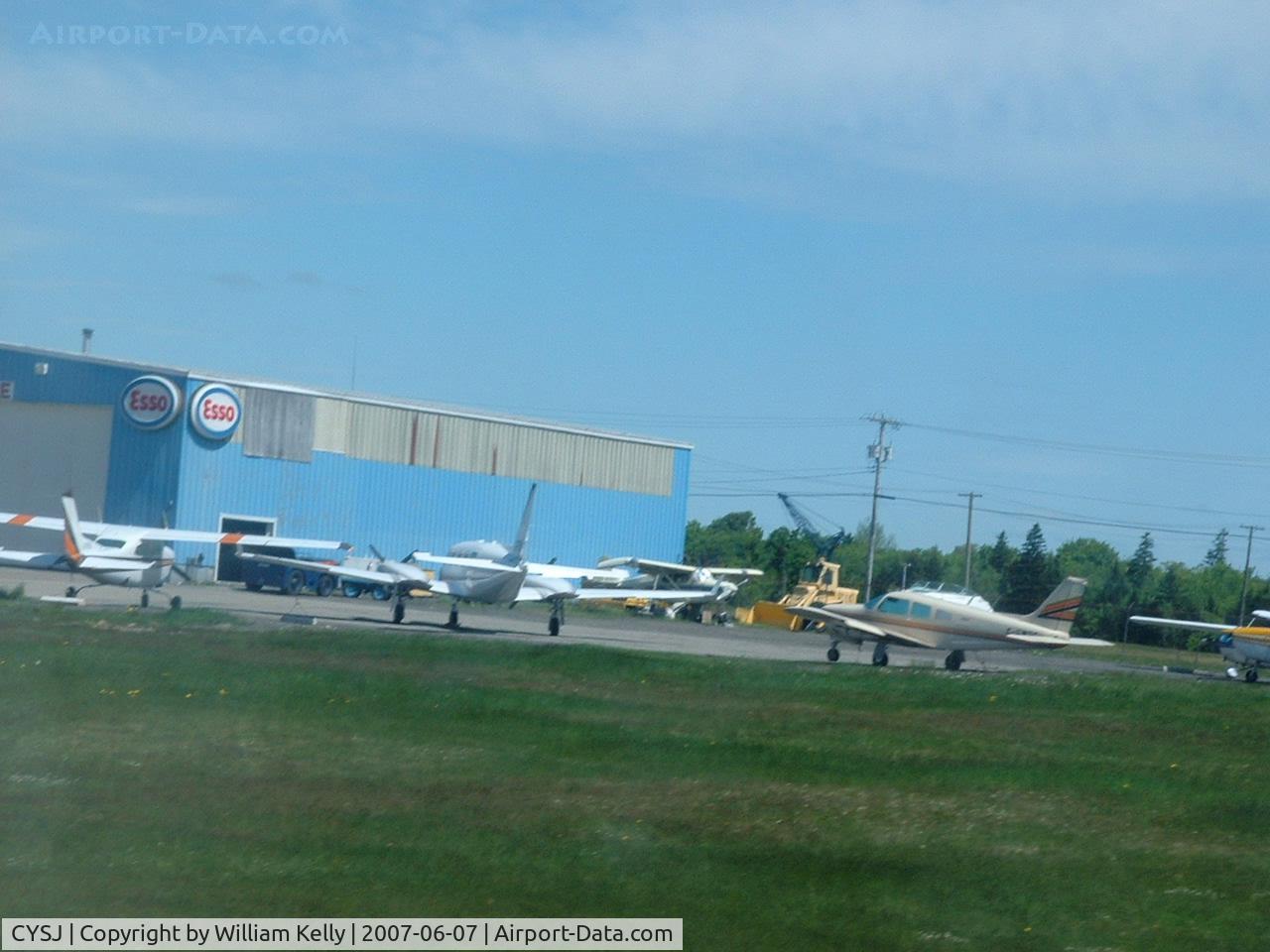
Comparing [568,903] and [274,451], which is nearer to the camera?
[568,903]

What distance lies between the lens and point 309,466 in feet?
160

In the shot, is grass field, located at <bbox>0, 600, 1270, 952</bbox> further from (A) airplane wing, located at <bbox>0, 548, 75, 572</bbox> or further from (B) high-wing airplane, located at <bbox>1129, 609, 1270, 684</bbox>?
(B) high-wing airplane, located at <bbox>1129, 609, 1270, 684</bbox>

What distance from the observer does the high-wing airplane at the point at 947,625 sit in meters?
28.3

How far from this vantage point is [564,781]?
10.8m

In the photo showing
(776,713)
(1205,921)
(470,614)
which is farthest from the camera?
(470,614)

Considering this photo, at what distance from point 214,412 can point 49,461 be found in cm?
535

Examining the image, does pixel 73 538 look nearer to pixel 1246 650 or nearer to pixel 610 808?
pixel 610 808

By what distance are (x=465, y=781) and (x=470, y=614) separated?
87.1 feet

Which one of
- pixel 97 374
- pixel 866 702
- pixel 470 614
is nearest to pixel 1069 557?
pixel 470 614

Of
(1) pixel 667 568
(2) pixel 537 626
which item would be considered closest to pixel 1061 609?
(2) pixel 537 626

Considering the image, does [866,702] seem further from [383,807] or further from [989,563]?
[989,563]

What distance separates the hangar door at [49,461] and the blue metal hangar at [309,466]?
0.05m

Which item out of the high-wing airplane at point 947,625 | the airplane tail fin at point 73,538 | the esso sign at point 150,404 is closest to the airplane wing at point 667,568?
the esso sign at point 150,404

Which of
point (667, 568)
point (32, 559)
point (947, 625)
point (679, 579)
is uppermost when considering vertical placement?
point (947, 625)
